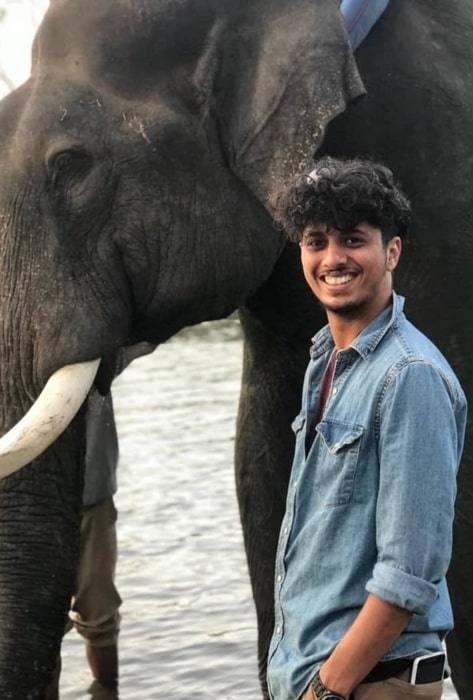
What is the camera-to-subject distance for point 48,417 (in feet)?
11.2

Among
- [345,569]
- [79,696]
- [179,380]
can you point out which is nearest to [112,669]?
[79,696]

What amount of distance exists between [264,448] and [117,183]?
1.23 metres

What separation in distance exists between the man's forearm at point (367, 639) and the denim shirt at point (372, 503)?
24 millimetres

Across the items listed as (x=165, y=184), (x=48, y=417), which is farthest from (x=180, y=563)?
(x=48, y=417)

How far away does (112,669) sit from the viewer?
5465 mm

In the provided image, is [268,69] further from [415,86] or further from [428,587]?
[428,587]

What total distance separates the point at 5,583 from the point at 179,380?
1053 centimetres

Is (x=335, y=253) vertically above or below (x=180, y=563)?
above

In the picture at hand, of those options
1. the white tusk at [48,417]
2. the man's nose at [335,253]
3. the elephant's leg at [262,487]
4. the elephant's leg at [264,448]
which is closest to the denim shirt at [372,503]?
the man's nose at [335,253]

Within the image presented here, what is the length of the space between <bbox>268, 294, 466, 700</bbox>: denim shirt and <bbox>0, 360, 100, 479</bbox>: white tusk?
2.71 feet

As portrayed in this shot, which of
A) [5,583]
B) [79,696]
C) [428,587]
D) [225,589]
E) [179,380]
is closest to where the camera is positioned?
[428,587]

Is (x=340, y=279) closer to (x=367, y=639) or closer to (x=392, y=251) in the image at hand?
(x=392, y=251)

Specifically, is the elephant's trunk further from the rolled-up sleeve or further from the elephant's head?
the rolled-up sleeve

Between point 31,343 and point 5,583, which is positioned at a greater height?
point 31,343
